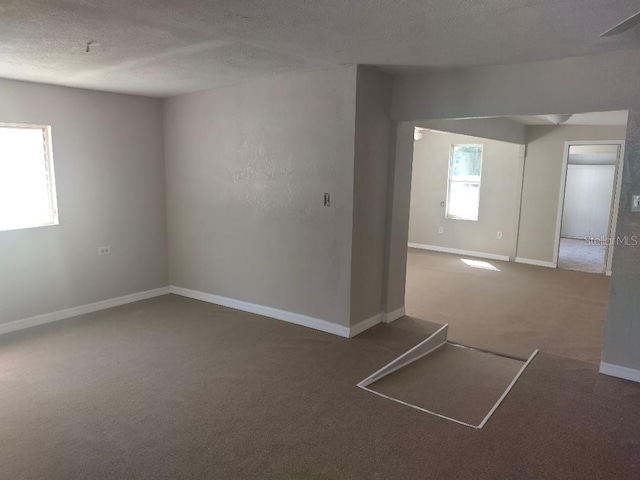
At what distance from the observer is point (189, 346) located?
3.83 meters

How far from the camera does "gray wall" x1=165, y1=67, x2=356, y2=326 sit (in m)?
3.94

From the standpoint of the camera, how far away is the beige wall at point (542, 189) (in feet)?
23.8

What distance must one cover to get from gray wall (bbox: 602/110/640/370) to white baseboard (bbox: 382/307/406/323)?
182cm

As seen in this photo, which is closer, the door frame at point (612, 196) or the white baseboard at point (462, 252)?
the door frame at point (612, 196)

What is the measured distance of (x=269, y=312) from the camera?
15.0 feet

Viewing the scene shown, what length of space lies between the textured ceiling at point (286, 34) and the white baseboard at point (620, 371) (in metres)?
2.25

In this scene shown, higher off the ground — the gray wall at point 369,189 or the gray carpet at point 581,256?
the gray wall at point 369,189

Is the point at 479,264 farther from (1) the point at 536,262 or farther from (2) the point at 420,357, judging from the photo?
(2) the point at 420,357

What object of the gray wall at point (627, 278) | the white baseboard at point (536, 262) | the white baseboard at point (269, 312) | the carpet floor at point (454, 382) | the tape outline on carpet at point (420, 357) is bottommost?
the carpet floor at point (454, 382)

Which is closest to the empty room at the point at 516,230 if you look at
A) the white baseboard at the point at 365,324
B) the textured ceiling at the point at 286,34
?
the white baseboard at the point at 365,324

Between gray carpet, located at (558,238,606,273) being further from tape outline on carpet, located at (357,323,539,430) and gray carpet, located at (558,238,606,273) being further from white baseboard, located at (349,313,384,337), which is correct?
white baseboard, located at (349,313,384,337)

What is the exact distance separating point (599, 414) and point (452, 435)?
1026 mm

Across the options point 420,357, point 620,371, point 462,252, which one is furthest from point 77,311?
point 462,252

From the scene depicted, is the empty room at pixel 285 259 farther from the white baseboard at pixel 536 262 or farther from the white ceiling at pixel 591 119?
the white baseboard at pixel 536 262
